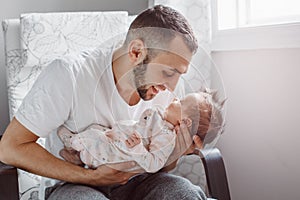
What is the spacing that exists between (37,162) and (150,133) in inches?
11.9

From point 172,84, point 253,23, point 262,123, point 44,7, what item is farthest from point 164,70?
point 44,7

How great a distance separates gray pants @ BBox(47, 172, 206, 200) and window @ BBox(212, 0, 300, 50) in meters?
0.55

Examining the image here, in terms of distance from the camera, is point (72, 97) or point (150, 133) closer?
point (150, 133)

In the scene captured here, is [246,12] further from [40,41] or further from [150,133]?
[150,133]

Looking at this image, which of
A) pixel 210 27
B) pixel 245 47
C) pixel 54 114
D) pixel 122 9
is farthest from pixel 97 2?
pixel 54 114

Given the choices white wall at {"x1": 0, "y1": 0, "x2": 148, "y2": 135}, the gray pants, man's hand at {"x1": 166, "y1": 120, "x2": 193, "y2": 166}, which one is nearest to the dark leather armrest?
the gray pants

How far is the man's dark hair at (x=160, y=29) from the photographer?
3.08 ft

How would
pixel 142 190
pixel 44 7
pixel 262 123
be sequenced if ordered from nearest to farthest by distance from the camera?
1. pixel 142 190
2. pixel 262 123
3. pixel 44 7

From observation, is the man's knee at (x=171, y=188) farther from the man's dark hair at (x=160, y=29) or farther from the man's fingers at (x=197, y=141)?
the man's dark hair at (x=160, y=29)

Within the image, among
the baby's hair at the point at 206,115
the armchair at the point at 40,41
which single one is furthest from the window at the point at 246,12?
the baby's hair at the point at 206,115

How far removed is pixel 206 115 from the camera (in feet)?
3.27

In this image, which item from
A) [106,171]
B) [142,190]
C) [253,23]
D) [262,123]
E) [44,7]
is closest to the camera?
[106,171]

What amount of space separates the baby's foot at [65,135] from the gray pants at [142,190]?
0.34ft

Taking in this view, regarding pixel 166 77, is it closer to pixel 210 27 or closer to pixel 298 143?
pixel 298 143
